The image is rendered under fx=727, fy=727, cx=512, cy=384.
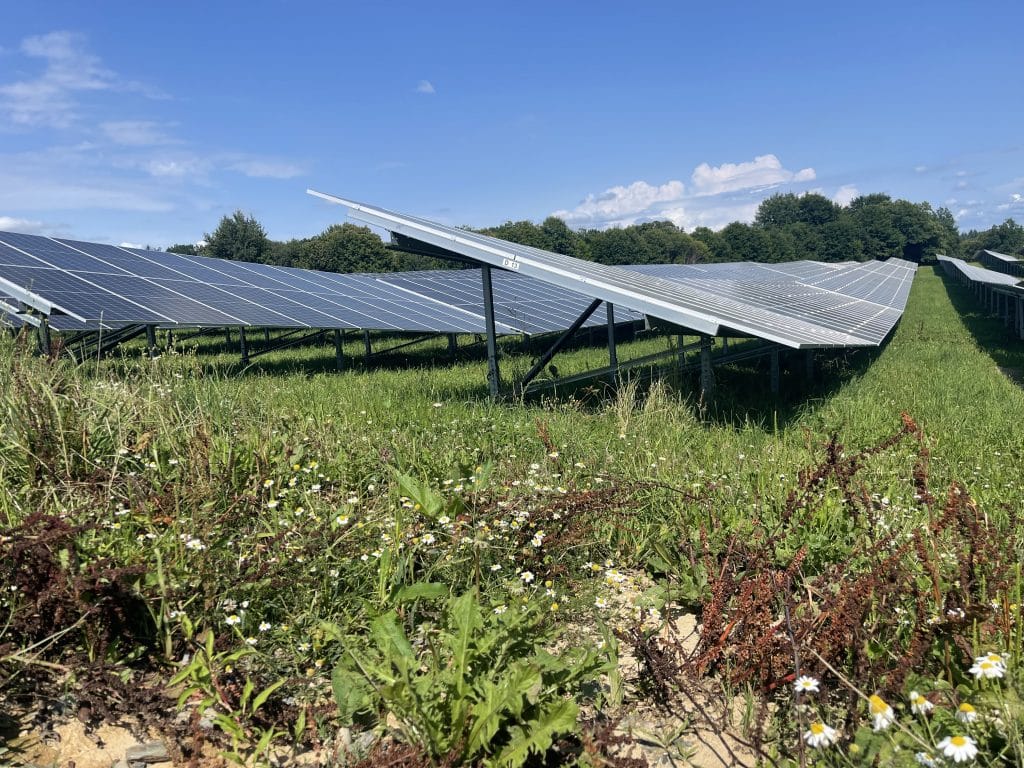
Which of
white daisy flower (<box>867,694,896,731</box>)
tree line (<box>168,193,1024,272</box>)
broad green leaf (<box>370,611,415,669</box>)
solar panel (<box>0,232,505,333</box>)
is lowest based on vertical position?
broad green leaf (<box>370,611,415,669</box>)

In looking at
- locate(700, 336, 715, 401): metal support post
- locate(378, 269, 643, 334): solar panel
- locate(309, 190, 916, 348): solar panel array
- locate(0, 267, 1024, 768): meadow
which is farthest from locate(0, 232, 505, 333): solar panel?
locate(700, 336, 715, 401): metal support post

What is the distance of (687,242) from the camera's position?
85562 mm

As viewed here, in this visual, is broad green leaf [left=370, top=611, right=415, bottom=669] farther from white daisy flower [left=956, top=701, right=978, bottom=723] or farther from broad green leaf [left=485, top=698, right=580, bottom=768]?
white daisy flower [left=956, top=701, right=978, bottom=723]

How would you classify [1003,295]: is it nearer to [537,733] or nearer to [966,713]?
[966,713]

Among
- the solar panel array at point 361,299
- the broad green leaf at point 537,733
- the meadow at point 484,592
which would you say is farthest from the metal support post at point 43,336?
the broad green leaf at point 537,733

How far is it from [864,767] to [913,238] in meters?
106

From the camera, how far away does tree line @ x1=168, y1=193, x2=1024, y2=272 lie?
61125 millimetres

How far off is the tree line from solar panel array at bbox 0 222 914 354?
4137cm

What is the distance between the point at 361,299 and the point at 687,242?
7537 cm

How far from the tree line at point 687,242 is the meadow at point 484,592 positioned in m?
54.3

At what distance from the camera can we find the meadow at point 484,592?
7.04ft

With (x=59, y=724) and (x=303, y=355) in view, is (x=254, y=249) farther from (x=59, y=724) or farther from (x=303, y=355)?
(x=59, y=724)

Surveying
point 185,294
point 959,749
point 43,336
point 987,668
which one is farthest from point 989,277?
point 959,749

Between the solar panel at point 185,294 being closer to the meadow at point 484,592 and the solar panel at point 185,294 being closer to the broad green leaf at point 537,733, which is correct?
the meadow at point 484,592
